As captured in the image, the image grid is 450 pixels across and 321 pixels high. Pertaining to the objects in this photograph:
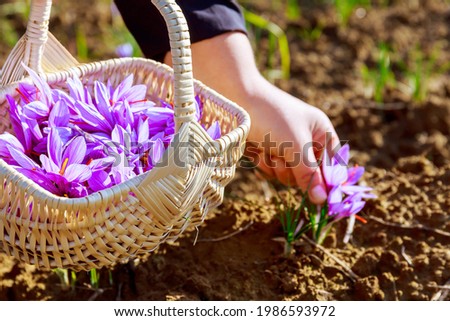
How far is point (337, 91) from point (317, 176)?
44.5 inches

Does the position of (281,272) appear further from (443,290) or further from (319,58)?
(319,58)

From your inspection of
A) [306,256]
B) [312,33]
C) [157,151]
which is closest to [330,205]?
[306,256]

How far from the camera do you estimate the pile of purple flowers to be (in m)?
1.51

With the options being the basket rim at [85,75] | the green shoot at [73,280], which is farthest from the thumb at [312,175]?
the green shoot at [73,280]

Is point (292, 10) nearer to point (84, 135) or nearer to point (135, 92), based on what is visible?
point (135, 92)

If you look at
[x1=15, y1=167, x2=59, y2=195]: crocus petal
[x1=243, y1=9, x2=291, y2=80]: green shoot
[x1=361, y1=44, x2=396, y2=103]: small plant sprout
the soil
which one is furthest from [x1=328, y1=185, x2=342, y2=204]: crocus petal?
[x1=243, y1=9, x2=291, y2=80]: green shoot

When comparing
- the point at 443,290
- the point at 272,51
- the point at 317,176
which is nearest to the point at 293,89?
the point at 272,51

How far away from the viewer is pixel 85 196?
1.44m

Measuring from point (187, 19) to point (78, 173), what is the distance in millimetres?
584

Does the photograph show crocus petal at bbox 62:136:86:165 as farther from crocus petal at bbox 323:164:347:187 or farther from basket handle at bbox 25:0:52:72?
crocus petal at bbox 323:164:347:187

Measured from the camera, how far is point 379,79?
2705mm

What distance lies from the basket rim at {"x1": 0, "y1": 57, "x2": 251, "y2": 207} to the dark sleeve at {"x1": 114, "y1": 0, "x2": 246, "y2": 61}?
16 centimetres

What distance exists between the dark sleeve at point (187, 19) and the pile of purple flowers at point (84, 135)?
0.26 m

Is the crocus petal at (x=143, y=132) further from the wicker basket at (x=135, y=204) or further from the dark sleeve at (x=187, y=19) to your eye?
the dark sleeve at (x=187, y=19)
